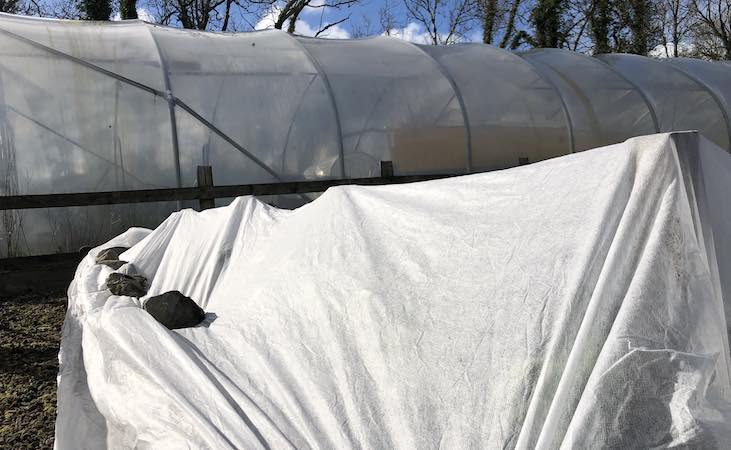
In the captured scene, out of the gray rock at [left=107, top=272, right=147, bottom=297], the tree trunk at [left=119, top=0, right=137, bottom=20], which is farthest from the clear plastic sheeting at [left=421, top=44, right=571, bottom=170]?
the tree trunk at [left=119, top=0, right=137, bottom=20]

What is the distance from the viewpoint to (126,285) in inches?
155

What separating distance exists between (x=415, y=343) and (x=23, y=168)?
5896 mm

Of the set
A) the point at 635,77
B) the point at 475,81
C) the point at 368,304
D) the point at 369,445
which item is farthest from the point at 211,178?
the point at 635,77

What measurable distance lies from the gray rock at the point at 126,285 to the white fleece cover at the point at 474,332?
1.29 metres

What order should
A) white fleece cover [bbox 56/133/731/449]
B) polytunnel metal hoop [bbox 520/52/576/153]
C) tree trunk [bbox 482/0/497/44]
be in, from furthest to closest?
tree trunk [bbox 482/0/497/44], polytunnel metal hoop [bbox 520/52/576/153], white fleece cover [bbox 56/133/731/449]

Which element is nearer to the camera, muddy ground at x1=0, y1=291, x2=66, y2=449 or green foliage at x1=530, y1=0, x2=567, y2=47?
muddy ground at x1=0, y1=291, x2=66, y2=449

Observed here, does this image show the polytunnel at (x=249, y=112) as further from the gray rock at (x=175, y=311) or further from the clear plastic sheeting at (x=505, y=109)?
the gray rock at (x=175, y=311)

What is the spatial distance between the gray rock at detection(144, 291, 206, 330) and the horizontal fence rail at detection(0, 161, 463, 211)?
11.9 ft

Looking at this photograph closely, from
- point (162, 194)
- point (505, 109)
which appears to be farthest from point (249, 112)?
point (505, 109)

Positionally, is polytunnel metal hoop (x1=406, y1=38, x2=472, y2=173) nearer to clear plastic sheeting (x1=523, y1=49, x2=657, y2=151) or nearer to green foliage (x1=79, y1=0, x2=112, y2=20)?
clear plastic sheeting (x1=523, y1=49, x2=657, y2=151)

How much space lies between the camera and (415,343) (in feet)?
6.15

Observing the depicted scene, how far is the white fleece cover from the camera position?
1456 mm

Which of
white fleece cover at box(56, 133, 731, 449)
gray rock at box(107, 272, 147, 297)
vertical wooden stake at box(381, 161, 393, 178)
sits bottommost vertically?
gray rock at box(107, 272, 147, 297)

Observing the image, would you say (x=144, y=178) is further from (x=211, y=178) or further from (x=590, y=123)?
(x=590, y=123)
